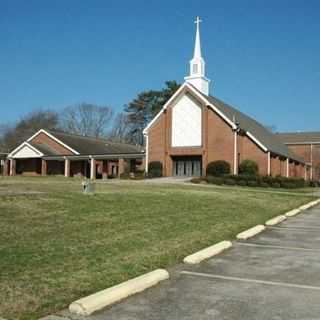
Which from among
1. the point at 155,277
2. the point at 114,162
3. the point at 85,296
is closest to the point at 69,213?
the point at 155,277

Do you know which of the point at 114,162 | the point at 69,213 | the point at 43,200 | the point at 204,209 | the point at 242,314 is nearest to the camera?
the point at 242,314

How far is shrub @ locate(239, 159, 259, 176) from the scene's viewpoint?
42.3 meters

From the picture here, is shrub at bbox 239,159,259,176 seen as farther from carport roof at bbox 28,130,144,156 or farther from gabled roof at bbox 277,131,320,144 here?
gabled roof at bbox 277,131,320,144

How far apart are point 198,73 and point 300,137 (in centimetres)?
3856

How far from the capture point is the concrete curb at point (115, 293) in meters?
5.02

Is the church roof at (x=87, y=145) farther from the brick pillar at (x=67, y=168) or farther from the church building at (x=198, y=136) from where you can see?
the church building at (x=198, y=136)

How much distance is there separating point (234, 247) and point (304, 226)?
17.0ft

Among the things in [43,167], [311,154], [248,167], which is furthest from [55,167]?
[311,154]

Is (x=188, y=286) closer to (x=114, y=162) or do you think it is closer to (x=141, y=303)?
(x=141, y=303)

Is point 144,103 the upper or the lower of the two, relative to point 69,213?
upper

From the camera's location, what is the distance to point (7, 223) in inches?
368

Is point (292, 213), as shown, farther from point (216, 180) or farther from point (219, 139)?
point (219, 139)

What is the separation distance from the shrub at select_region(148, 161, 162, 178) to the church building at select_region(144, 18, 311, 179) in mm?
524

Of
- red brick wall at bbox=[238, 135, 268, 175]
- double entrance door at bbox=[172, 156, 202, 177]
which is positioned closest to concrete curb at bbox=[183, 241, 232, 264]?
red brick wall at bbox=[238, 135, 268, 175]
